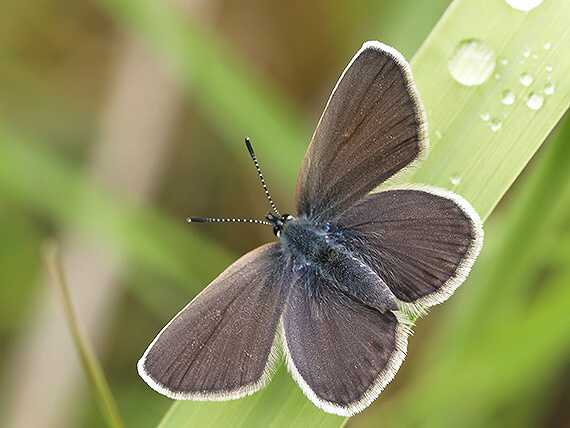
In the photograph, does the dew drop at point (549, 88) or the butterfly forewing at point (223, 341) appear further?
the dew drop at point (549, 88)

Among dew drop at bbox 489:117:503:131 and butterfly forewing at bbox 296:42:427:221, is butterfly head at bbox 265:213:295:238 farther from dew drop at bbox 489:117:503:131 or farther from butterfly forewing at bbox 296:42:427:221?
dew drop at bbox 489:117:503:131

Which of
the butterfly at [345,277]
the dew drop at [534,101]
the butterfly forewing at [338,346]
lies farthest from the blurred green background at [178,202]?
the butterfly forewing at [338,346]

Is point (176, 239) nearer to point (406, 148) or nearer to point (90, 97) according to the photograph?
point (90, 97)

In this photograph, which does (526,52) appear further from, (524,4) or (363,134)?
(363,134)

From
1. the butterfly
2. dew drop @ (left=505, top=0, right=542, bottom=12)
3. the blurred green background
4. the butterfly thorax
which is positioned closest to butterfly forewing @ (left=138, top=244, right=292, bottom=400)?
the butterfly

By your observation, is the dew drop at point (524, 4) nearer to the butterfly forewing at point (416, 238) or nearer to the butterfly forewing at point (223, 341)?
the butterfly forewing at point (416, 238)

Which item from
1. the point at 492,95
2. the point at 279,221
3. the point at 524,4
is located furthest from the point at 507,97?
the point at 279,221

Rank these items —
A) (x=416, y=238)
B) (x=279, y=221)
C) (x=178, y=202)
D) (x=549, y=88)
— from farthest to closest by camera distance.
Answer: (x=178, y=202)
(x=279, y=221)
(x=416, y=238)
(x=549, y=88)
